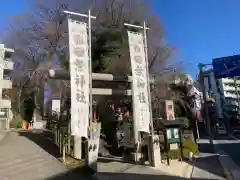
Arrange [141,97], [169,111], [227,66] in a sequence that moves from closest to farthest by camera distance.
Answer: [141,97]
[169,111]
[227,66]

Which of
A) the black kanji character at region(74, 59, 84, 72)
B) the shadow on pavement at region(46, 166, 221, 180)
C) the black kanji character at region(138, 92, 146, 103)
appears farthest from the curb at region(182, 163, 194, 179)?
the black kanji character at region(74, 59, 84, 72)

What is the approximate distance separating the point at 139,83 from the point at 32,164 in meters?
5.58

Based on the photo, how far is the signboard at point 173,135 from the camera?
9.86 m

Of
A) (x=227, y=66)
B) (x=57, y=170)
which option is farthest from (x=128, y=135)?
(x=227, y=66)

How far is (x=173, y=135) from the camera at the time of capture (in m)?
9.95

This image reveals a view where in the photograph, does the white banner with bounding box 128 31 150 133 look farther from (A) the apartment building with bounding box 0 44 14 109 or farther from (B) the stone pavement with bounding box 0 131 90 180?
(A) the apartment building with bounding box 0 44 14 109

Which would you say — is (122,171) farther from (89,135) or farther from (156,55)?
(156,55)

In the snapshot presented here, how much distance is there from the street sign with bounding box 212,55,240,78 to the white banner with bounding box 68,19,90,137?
1057cm

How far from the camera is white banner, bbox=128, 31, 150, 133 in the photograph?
9320 millimetres

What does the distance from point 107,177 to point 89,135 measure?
1812mm

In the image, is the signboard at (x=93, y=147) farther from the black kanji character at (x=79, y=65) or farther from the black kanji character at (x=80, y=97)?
the black kanji character at (x=79, y=65)

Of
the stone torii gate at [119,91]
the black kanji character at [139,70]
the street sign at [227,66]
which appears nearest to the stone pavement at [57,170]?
the stone torii gate at [119,91]

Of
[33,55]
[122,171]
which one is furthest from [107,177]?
[33,55]

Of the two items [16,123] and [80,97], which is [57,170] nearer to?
[80,97]
